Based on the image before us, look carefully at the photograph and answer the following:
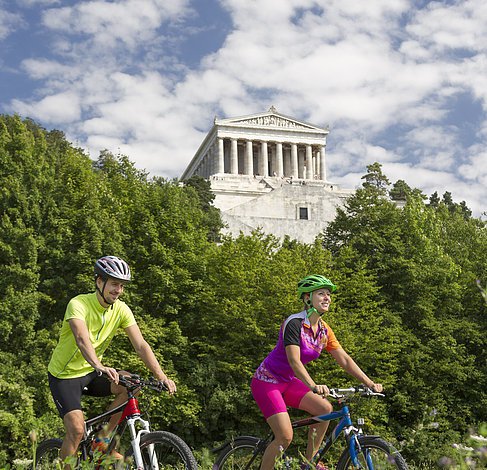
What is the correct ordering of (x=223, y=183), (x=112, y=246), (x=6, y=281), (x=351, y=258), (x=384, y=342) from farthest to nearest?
(x=223, y=183) < (x=351, y=258) < (x=384, y=342) < (x=112, y=246) < (x=6, y=281)

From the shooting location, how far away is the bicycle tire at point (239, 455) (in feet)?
20.6

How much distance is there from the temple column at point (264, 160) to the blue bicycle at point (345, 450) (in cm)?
10711

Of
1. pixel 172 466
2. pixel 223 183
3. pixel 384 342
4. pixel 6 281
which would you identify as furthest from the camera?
pixel 223 183

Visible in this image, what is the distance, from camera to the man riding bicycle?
5660 mm

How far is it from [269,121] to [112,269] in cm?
11336

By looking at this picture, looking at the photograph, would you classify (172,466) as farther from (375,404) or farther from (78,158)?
(78,158)

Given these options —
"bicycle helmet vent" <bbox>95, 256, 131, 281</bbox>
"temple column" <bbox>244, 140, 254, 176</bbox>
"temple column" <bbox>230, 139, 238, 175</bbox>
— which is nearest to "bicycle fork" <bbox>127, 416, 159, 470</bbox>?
"bicycle helmet vent" <bbox>95, 256, 131, 281</bbox>

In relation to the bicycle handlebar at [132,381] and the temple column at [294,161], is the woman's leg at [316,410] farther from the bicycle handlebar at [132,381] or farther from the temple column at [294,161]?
the temple column at [294,161]

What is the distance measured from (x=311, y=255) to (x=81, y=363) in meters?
34.8

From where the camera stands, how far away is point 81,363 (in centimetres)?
588

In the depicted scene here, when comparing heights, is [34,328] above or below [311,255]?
below

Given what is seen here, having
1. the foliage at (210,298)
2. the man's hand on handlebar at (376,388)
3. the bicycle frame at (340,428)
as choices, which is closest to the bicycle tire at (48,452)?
the bicycle frame at (340,428)

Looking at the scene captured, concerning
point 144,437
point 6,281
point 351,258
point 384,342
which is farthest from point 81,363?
point 351,258

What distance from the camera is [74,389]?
5.81 metres
